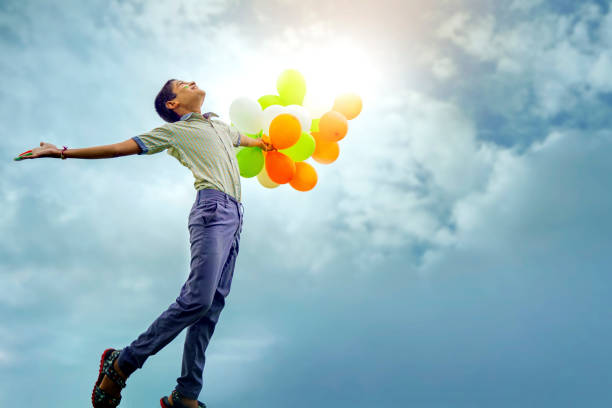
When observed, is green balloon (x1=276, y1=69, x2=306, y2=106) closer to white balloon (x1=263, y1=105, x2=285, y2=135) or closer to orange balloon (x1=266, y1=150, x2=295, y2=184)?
white balloon (x1=263, y1=105, x2=285, y2=135)

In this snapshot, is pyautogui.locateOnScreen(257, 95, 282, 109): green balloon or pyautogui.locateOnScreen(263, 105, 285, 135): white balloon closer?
pyautogui.locateOnScreen(263, 105, 285, 135): white balloon

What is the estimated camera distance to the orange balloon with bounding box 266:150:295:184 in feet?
12.5


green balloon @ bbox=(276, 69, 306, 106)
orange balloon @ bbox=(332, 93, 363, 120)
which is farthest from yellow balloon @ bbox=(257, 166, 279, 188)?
orange balloon @ bbox=(332, 93, 363, 120)

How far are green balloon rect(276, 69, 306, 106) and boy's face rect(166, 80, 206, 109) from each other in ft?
2.85

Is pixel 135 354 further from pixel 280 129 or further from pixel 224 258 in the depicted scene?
pixel 280 129

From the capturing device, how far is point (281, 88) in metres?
4.06

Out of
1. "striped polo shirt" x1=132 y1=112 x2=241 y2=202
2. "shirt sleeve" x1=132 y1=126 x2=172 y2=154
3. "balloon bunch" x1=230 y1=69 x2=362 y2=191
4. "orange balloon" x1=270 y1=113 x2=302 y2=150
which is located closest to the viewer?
"shirt sleeve" x1=132 y1=126 x2=172 y2=154

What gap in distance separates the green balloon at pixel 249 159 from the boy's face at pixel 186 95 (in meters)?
0.60

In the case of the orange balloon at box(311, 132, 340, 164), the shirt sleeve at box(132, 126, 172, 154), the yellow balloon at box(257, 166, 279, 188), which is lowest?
the shirt sleeve at box(132, 126, 172, 154)

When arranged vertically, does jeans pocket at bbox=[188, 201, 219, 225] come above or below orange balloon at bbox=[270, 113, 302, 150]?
below

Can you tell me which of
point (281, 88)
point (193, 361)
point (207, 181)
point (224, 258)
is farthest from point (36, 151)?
point (281, 88)

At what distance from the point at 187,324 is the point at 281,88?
88.6 inches

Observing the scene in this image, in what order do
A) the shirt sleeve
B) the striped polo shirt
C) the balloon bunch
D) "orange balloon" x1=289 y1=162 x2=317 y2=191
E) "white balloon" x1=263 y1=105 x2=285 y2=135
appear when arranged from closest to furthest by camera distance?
1. the shirt sleeve
2. the striped polo shirt
3. the balloon bunch
4. "white balloon" x1=263 y1=105 x2=285 y2=135
5. "orange balloon" x1=289 y1=162 x2=317 y2=191

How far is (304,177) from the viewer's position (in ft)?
13.1
